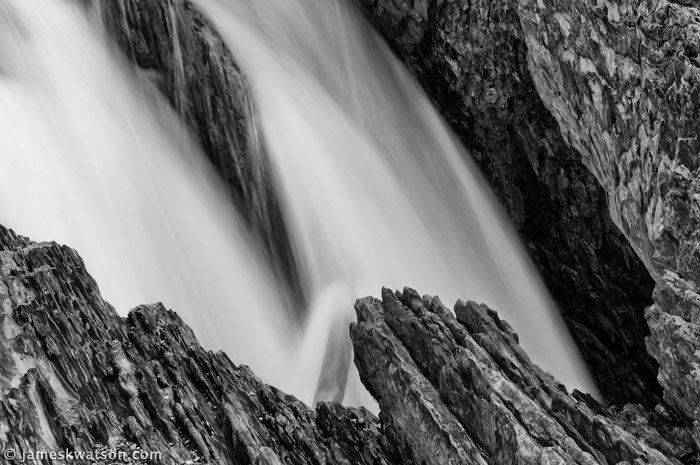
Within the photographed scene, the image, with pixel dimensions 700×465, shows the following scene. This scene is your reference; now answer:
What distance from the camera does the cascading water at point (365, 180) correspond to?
29.4m

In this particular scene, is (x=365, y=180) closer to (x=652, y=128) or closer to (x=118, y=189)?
(x=118, y=189)

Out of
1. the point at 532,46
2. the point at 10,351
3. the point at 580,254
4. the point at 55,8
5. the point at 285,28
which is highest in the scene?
the point at 285,28

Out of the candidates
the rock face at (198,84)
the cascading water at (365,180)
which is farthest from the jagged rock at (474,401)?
the rock face at (198,84)

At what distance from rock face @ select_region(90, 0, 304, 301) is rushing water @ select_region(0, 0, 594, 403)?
55 cm

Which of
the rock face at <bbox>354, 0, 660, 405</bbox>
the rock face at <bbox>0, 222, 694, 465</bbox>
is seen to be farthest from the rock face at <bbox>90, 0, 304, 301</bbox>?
the rock face at <bbox>0, 222, 694, 465</bbox>

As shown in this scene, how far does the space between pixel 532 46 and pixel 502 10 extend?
3936 millimetres

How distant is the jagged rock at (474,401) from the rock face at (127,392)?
1462mm

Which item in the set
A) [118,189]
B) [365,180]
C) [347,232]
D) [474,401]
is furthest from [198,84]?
[474,401]

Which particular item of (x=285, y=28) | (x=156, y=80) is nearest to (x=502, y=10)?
(x=285, y=28)

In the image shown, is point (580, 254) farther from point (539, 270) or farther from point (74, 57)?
point (74, 57)

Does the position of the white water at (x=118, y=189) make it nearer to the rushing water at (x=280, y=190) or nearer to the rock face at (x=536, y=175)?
the rushing water at (x=280, y=190)

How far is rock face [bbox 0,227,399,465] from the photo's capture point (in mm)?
15977

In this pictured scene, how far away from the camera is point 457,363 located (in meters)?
20.2

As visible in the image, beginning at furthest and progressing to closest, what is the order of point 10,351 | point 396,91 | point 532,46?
1. point 396,91
2. point 532,46
3. point 10,351
